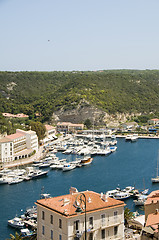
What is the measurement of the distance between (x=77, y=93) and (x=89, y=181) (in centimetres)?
5443

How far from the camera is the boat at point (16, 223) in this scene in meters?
27.5

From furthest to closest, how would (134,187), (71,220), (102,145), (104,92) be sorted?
(104,92), (102,145), (134,187), (71,220)

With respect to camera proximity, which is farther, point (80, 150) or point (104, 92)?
point (104, 92)

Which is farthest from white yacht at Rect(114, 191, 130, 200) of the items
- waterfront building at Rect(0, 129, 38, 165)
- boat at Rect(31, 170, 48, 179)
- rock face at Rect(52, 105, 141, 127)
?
rock face at Rect(52, 105, 141, 127)

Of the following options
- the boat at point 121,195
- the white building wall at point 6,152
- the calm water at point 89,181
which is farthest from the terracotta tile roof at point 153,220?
the white building wall at point 6,152

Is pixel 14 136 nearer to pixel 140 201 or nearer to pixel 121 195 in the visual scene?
pixel 121 195

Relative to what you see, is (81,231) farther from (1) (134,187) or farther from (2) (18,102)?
(2) (18,102)

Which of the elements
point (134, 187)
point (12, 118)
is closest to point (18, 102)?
point (12, 118)

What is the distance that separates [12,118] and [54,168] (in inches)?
1380

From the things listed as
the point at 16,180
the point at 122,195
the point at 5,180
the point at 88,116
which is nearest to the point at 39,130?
the point at 16,180

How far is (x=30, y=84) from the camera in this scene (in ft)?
393

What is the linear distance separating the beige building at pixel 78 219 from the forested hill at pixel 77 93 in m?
69.9

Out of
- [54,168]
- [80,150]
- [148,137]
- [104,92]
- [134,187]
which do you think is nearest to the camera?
[134,187]

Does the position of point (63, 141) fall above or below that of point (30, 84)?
below
